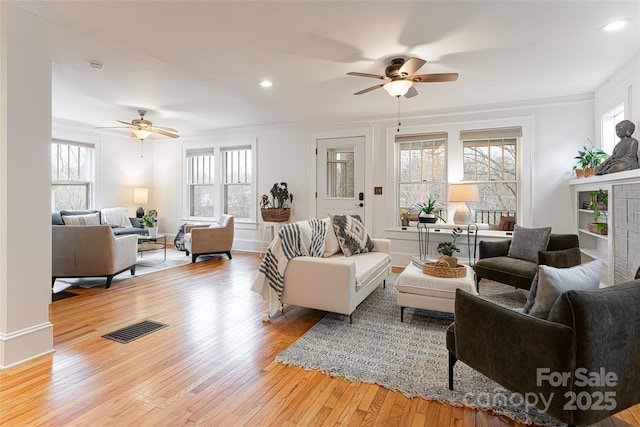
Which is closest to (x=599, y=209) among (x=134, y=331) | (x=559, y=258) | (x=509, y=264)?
(x=559, y=258)

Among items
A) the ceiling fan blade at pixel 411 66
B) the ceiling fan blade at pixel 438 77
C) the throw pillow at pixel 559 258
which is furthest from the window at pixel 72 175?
the throw pillow at pixel 559 258

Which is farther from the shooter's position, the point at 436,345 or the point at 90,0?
the point at 436,345

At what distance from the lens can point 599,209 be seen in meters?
4.00

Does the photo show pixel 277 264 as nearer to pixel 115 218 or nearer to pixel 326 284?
pixel 326 284

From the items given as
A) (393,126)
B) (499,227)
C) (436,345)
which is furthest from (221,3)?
(499,227)

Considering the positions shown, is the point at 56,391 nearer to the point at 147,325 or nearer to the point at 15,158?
the point at 147,325

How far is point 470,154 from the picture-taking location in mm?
5348

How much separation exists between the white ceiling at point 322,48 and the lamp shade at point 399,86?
0.23m

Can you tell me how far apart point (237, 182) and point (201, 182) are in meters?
1.01

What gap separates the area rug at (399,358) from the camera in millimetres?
1935

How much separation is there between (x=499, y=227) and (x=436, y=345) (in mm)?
3182

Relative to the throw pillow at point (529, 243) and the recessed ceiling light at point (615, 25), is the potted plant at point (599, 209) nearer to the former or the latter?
the throw pillow at point (529, 243)

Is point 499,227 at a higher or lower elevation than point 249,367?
higher

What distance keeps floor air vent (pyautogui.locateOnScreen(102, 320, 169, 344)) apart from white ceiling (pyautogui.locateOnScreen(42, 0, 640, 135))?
2.51 meters
